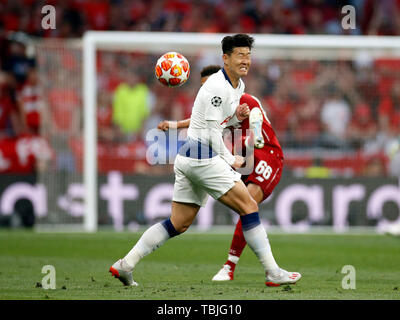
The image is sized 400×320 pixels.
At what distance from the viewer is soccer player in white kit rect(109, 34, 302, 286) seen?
320 inches

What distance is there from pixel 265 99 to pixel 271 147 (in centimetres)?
895

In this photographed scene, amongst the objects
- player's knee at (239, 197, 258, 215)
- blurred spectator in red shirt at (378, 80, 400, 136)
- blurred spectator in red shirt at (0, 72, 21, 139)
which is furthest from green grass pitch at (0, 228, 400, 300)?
blurred spectator in red shirt at (0, 72, 21, 139)

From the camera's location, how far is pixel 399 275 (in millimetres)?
9859

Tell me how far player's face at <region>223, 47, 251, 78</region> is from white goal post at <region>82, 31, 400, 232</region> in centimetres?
915

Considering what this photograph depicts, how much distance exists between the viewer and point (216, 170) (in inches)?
320

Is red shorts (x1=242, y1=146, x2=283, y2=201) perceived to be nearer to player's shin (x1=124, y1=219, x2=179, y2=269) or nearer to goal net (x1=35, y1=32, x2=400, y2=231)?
player's shin (x1=124, y1=219, x2=179, y2=269)

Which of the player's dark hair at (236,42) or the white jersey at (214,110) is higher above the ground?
the player's dark hair at (236,42)

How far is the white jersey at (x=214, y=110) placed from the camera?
8109mm

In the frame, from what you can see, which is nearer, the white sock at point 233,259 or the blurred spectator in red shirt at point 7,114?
the white sock at point 233,259

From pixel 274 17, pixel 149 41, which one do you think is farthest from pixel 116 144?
pixel 274 17

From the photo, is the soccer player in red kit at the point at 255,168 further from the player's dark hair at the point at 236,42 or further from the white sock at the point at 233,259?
the player's dark hair at the point at 236,42

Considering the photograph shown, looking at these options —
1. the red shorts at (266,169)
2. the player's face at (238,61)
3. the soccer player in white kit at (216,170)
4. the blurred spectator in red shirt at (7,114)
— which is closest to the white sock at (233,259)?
the red shorts at (266,169)

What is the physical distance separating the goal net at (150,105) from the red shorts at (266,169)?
7.43m

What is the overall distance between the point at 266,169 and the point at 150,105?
9.22 m
